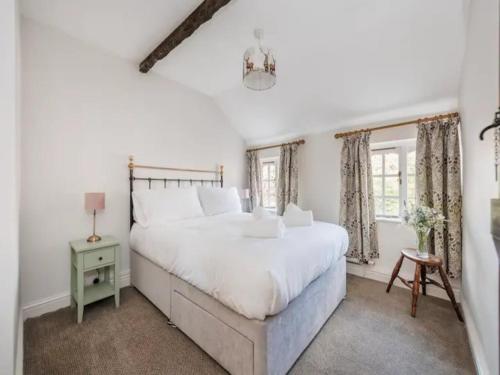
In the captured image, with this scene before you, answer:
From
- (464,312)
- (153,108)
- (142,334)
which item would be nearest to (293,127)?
(153,108)

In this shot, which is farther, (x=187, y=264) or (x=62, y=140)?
(x=62, y=140)

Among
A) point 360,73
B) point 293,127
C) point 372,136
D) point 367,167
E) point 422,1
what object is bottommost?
point 367,167

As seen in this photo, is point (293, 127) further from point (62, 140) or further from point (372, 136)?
point (62, 140)

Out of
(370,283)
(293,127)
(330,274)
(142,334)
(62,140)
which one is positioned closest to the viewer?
(142,334)

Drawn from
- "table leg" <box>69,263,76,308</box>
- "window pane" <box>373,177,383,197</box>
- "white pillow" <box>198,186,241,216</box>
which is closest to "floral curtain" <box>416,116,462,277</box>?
"window pane" <box>373,177,383,197</box>

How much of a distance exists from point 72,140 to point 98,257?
1.27m

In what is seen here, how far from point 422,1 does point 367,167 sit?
1685 millimetres

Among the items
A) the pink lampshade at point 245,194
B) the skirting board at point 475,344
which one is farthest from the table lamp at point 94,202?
the skirting board at point 475,344

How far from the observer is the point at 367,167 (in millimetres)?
2826

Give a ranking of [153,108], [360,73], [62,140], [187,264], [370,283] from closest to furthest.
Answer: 1. [187,264]
2. [62,140]
3. [360,73]
4. [370,283]
5. [153,108]

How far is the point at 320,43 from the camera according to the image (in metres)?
2.25

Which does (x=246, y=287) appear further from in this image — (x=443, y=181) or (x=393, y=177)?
(x=393, y=177)

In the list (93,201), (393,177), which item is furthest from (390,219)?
(93,201)

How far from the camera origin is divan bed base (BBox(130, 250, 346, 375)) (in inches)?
48.4
